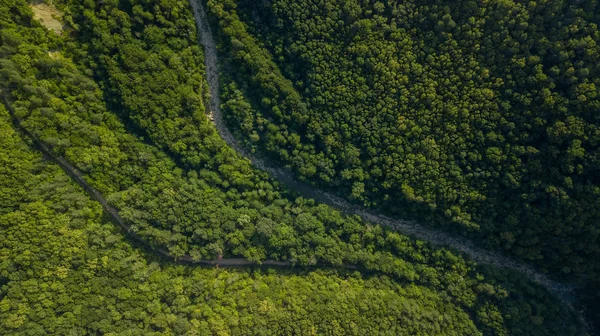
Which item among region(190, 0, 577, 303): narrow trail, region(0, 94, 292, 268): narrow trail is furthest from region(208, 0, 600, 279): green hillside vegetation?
region(0, 94, 292, 268): narrow trail

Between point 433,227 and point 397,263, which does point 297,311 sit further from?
point 433,227

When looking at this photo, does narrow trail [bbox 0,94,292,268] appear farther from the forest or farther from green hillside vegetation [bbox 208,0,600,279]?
green hillside vegetation [bbox 208,0,600,279]

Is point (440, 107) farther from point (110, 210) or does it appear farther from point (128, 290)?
point (128, 290)

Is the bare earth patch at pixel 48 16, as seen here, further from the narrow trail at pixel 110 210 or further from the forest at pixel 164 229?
the narrow trail at pixel 110 210

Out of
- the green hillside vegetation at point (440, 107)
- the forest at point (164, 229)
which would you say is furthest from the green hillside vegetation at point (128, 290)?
the green hillside vegetation at point (440, 107)

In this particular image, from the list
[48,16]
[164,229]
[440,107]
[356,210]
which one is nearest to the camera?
[48,16]

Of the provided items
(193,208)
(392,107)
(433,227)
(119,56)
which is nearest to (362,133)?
(392,107)

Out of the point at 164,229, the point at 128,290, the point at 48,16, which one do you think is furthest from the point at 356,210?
the point at 48,16
